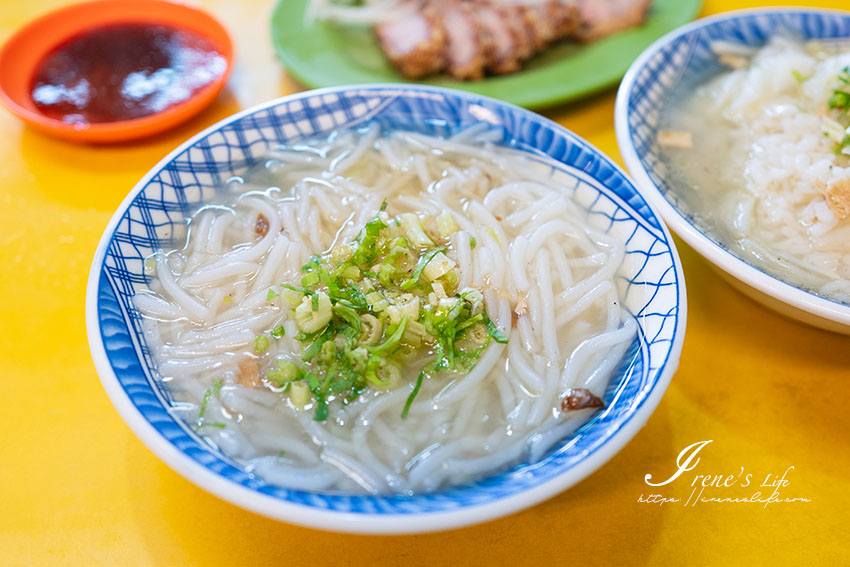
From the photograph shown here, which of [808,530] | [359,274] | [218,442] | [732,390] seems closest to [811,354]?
[732,390]

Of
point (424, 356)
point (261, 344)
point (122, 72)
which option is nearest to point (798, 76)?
→ point (424, 356)

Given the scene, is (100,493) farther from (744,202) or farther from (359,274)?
(744,202)

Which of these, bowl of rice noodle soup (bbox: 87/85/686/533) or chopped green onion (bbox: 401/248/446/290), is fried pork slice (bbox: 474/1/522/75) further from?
chopped green onion (bbox: 401/248/446/290)

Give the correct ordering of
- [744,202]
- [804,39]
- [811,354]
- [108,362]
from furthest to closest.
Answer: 1. [804,39]
2. [744,202]
3. [811,354]
4. [108,362]

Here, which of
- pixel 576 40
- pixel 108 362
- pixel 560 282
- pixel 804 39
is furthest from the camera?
pixel 576 40

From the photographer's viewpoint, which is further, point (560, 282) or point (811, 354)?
point (811, 354)

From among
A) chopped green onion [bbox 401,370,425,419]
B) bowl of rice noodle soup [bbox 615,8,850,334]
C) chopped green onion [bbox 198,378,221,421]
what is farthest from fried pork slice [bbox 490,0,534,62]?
chopped green onion [bbox 198,378,221,421]
